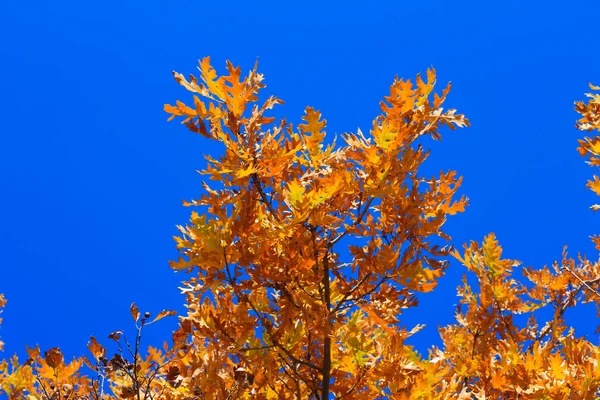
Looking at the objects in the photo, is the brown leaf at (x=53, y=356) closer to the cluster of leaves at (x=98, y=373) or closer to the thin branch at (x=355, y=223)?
the cluster of leaves at (x=98, y=373)

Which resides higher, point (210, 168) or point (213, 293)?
point (210, 168)

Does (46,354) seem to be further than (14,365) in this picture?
No

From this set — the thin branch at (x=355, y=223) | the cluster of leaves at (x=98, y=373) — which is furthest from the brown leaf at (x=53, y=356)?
the thin branch at (x=355, y=223)

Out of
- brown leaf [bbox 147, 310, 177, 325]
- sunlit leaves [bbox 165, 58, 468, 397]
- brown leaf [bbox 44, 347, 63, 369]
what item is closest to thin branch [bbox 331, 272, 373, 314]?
sunlit leaves [bbox 165, 58, 468, 397]

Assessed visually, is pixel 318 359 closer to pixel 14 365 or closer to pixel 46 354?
pixel 46 354

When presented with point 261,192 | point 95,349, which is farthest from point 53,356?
point 261,192

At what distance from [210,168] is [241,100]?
401 millimetres

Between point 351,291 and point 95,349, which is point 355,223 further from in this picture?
point 95,349

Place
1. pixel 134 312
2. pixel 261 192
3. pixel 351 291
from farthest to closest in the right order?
pixel 351 291 → pixel 261 192 → pixel 134 312

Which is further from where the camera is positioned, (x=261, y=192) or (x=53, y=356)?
(x=261, y=192)

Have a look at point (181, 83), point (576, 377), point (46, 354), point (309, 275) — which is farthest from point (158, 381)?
point (576, 377)

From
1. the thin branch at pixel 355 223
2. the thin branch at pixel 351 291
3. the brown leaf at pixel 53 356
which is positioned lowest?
the brown leaf at pixel 53 356

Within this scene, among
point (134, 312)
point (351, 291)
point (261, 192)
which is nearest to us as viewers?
point (134, 312)

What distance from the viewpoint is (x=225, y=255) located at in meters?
2.67
